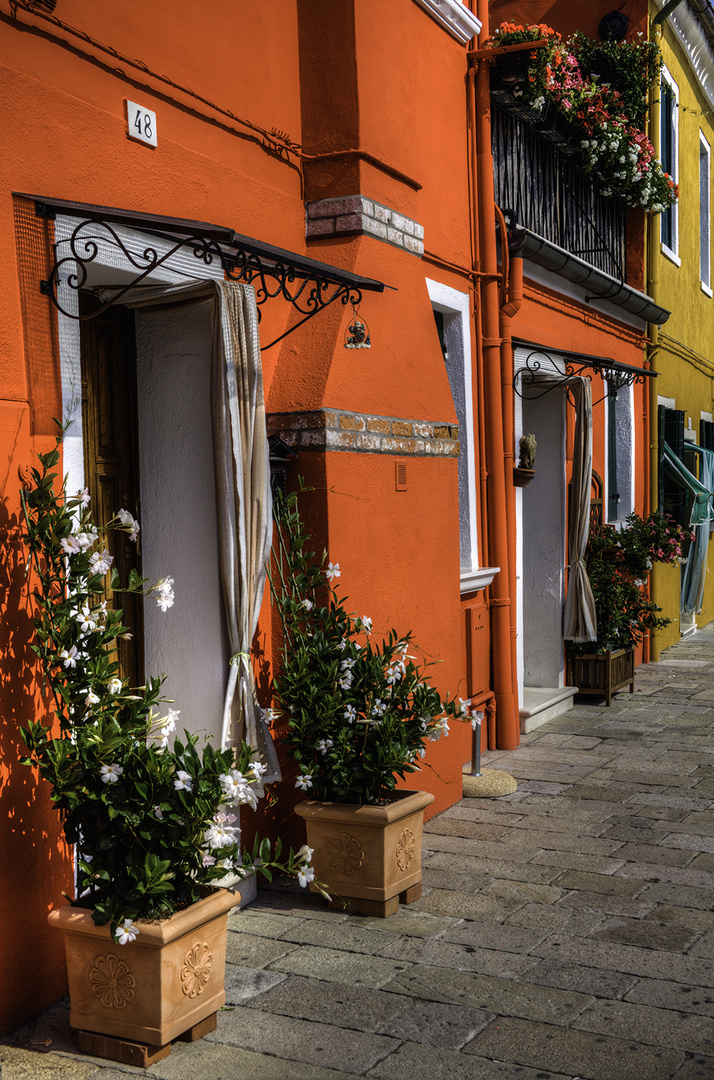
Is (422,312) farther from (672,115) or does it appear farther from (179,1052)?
(672,115)

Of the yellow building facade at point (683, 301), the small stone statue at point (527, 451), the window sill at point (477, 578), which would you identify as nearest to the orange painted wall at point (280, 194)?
the window sill at point (477, 578)

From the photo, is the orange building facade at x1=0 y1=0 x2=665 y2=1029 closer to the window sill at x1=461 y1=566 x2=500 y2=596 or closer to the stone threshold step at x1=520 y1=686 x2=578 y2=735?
the window sill at x1=461 y1=566 x2=500 y2=596

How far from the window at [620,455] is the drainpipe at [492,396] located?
331 cm

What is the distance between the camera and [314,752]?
4859mm

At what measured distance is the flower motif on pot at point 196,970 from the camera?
3.60 meters

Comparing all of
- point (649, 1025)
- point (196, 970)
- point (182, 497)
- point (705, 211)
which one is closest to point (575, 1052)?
point (649, 1025)

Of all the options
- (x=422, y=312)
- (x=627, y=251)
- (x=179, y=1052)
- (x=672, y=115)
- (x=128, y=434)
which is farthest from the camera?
(x=672, y=115)

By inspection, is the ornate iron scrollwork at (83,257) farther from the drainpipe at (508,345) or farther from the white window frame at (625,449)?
the white window frame at (625,449)

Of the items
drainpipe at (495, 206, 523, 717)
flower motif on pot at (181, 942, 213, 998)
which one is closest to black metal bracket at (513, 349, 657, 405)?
drainpipe at (495, 206, 523, 717)

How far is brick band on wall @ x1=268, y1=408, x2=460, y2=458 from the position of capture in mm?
5258

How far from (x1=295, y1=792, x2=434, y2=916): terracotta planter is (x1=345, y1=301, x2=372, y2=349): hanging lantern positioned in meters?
2.17

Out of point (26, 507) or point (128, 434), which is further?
point (128, 434)

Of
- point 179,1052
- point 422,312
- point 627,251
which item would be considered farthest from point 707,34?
point 179,1052

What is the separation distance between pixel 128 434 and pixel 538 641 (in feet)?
18.2
